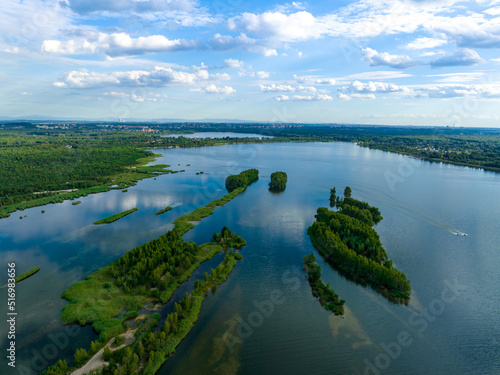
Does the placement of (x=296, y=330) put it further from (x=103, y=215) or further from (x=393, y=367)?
(x=103, y=215)

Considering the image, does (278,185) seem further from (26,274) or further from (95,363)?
(95,363)

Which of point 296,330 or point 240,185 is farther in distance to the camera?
point 240,185

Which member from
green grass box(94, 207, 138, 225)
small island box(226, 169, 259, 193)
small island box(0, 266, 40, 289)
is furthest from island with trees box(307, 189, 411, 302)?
small island box(0, 266, 40, 289)

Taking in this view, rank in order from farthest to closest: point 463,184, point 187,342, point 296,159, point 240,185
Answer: point 296,159
point 463,184
point 240,185
point 187,342

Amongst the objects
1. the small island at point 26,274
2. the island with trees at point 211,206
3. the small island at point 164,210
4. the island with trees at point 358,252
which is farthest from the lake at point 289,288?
the island with trees at point 211,206

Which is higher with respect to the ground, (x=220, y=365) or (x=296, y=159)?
(x=296, y=159)

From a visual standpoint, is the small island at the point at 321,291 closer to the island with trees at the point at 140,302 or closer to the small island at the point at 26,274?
the island with trees at the point at 140,302

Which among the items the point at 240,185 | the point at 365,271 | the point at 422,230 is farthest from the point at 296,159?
the point at 365,271
